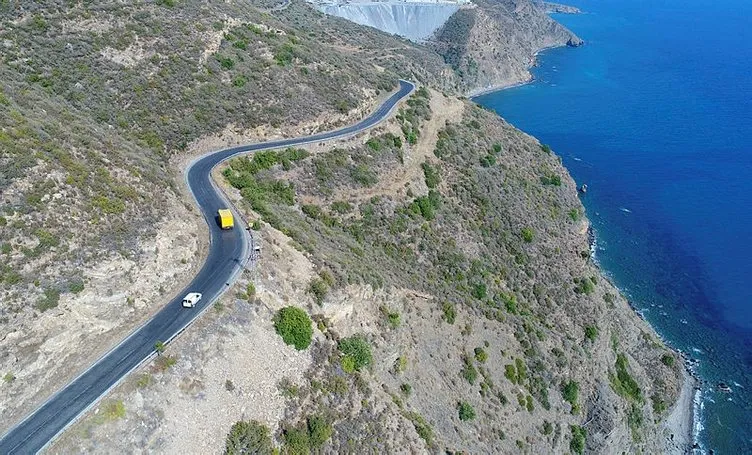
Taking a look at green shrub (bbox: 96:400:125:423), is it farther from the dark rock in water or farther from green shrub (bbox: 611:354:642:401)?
the dark rock in water

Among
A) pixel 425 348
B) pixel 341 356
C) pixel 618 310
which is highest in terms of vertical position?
pixel 341 356

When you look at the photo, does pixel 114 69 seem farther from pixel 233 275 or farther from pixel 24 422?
pixel 24 422

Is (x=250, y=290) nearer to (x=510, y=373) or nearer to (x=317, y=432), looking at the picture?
(x=317, y=432)

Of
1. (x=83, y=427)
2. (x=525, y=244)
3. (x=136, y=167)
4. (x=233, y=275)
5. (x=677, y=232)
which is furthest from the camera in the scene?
(x=677, y=232)

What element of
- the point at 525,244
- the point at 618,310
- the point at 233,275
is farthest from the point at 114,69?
the point at 618,310

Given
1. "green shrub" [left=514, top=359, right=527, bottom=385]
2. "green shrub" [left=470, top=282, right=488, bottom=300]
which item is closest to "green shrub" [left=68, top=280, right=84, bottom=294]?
"green shrub" [left=470, top=282, right=488, bottom=300]

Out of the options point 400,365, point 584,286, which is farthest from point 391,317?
point 584,286

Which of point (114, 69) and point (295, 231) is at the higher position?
point (114, 69)
